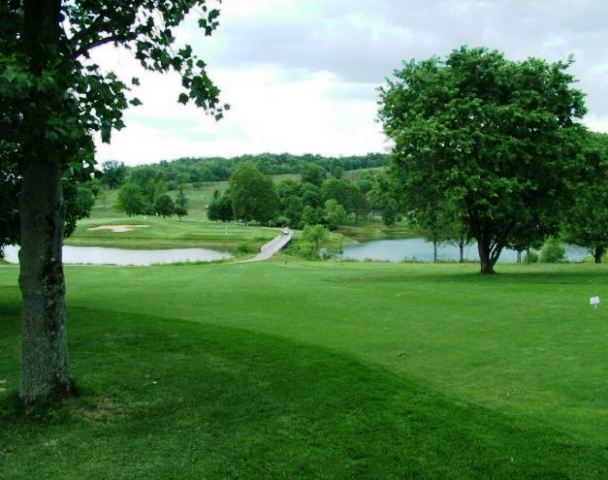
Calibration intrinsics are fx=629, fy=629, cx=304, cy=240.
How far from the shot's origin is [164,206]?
505ft

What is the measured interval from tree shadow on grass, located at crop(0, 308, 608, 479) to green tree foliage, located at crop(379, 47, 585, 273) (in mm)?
17691

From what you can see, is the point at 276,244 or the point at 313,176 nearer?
the point at 276,244

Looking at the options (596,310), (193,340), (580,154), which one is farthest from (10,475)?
(580,154)

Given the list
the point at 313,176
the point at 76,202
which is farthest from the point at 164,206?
the point at 76,202

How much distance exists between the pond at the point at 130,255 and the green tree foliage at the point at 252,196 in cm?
3670

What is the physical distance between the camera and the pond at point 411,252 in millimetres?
86506

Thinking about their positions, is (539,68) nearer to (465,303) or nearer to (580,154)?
(580,154)

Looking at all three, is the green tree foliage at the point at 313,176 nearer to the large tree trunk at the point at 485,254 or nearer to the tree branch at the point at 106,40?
the large tree trunk at the point at 485,254

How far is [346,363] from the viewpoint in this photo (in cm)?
978

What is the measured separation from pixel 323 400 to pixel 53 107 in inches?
186

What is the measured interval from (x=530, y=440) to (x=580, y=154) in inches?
901

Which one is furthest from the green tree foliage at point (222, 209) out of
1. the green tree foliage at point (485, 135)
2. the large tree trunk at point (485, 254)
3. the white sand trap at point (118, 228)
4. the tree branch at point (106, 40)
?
the tree branch at point (106, 40)

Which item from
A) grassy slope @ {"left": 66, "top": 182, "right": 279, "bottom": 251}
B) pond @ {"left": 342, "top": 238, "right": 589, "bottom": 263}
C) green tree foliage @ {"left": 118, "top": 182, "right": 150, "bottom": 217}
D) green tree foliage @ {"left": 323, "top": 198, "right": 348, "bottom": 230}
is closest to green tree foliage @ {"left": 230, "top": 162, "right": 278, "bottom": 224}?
green tree foliage @ {"left": 323, "top": 198, "right": 348, "bottom": 230}

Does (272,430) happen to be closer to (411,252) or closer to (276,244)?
(276,244)
